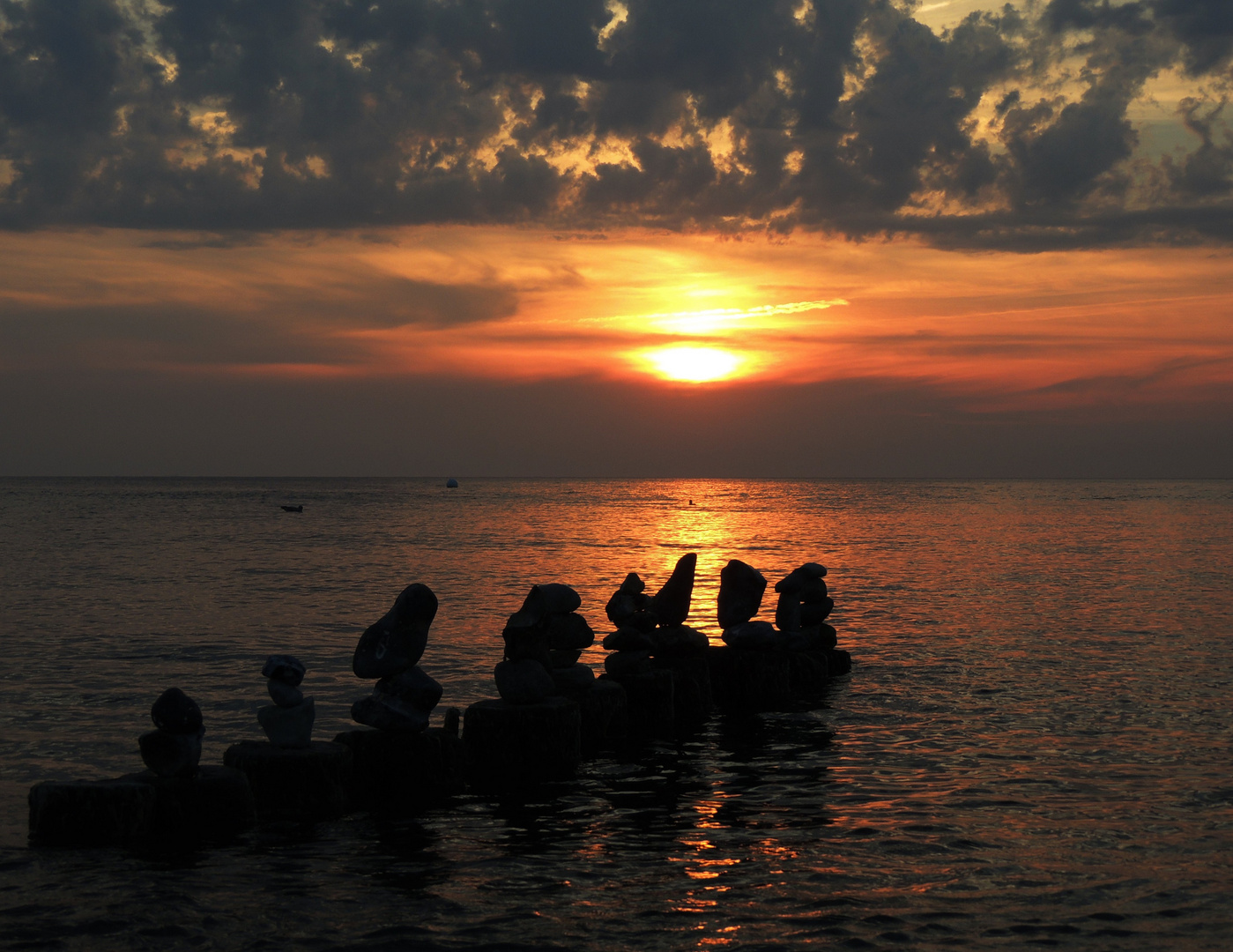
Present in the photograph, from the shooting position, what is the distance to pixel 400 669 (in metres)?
15.4

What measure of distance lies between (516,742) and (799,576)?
11040 mm

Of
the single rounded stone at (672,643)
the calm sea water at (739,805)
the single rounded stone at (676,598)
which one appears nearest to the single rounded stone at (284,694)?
the calm sea water at (739,805)

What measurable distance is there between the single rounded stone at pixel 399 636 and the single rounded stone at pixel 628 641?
17.1 feet

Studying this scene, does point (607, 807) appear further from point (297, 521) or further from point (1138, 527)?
point (297, 521)

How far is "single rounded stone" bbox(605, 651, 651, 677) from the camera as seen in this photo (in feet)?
64.9

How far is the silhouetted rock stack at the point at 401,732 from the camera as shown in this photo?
1484cm

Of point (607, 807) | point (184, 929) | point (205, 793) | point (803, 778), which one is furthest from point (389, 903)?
point (803, 778)

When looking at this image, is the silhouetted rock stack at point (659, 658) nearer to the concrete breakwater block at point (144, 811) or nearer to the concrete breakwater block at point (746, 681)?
the concrete breakwater block at point (746, 681)

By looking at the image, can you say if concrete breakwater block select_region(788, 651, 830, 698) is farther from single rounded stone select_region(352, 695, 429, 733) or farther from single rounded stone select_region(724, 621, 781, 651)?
single rounded stone select_region(352, 695, 429, 733)

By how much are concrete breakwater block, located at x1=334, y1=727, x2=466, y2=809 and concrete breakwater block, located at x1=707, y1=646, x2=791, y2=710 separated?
7.85m

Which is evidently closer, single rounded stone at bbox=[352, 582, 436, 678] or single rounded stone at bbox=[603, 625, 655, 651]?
single rounded stone at bbox=[352, 582, 436, 678]

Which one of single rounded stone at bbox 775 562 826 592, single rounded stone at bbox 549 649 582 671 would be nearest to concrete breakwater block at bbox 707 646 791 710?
single rounded stone at bbox 775 562 826 592

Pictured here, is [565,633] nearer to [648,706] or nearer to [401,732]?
[648,706]

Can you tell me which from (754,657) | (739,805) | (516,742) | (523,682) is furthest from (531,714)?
(754,657)
